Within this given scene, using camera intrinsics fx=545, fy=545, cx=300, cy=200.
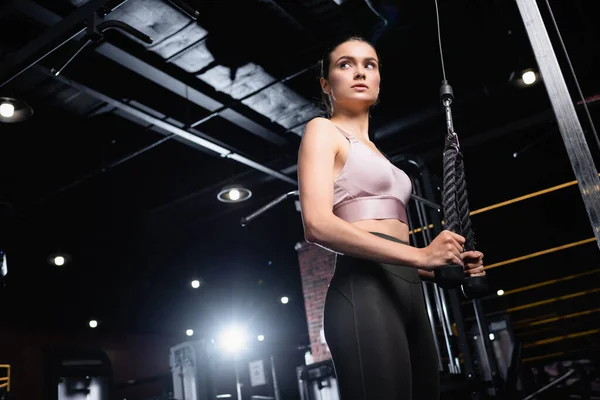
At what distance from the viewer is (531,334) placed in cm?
793

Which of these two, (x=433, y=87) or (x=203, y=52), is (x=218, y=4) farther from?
(x=433, y=87)

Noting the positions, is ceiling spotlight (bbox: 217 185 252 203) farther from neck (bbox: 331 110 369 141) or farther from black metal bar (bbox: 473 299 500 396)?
neck (bbox: 331 110 369 141)

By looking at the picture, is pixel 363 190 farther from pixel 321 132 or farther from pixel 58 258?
pixel 58 258

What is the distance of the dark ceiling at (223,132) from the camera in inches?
226

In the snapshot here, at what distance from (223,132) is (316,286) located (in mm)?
3224

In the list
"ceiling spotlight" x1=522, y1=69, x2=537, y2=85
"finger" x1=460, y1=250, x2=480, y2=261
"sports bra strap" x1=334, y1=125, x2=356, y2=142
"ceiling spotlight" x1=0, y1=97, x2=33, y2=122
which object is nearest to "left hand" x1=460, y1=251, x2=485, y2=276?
"finger" x1=460, y1=250, x2=480, y2=261

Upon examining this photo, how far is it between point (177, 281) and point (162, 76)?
26.1 ft

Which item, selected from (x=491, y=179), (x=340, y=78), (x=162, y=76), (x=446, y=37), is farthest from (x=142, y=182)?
(x=340, y=78)

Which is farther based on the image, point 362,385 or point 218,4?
point 218,4

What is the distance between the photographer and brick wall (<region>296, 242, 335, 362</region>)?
9163 mm

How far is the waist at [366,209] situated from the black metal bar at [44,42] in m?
3.57

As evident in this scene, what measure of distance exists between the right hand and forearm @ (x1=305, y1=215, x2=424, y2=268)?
0.02 meters

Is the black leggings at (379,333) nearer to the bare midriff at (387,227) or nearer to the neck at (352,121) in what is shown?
the bare midriff at (387,227)

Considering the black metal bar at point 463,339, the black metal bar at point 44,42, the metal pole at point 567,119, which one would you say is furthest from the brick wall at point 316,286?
the metal pole at point 567,119
